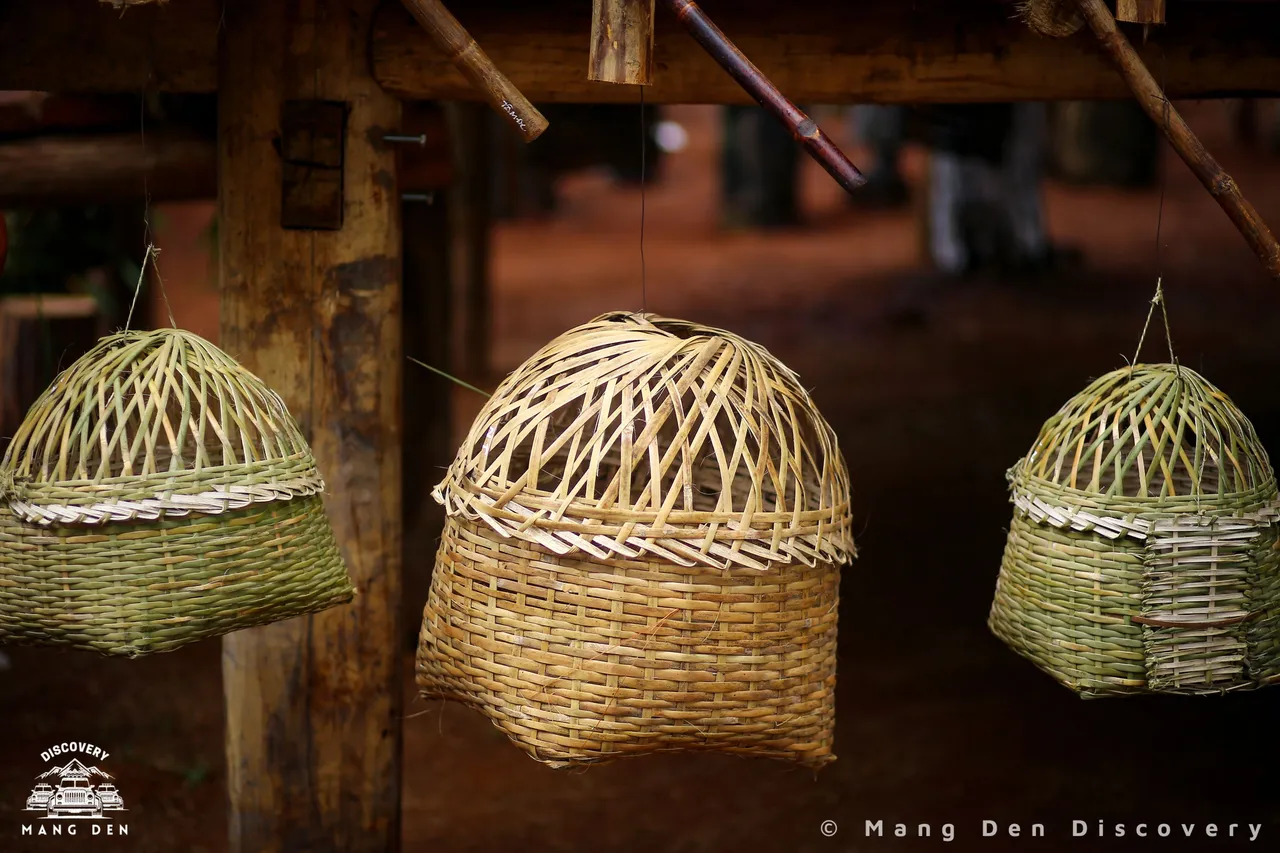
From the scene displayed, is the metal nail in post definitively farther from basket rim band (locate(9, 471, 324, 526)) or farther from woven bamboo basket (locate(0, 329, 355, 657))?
basket rim band (locate(9, 471, 324, 526))

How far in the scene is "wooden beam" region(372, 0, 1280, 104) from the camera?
318 cm

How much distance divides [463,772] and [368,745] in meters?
1.59

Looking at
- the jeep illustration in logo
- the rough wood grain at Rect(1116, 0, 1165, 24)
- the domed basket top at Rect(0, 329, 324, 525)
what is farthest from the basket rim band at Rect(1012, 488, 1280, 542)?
the jeep illustration in logo

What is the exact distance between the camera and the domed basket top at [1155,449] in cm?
260

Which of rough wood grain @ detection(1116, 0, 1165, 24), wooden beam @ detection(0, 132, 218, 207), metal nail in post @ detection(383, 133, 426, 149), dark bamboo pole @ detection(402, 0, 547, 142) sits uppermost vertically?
rough wood grain @ detection(1116, 0, 1165, 24)

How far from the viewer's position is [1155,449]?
103 inches

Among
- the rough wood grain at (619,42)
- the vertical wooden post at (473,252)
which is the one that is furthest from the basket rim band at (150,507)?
the vertical wooden post at (473,252)

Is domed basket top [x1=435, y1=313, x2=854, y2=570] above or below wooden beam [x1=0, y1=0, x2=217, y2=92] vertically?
below

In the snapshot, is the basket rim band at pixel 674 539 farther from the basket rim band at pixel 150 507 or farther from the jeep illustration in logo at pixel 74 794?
the jeep illustration in logo at pixel 74 794

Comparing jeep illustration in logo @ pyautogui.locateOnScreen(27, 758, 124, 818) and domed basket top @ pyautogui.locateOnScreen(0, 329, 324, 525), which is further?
jeep illustration in logo @ pyautogui.locateOnScreen(27, 758, 124, 818)

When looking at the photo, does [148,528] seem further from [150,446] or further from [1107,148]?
[1107,148]

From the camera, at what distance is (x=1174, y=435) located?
2.64 m

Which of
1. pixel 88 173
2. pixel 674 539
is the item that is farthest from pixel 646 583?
pixel 88 173

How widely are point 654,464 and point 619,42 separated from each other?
771mm
